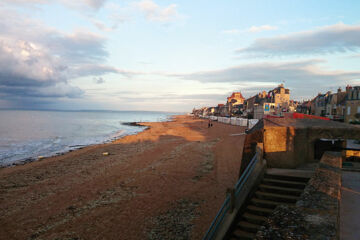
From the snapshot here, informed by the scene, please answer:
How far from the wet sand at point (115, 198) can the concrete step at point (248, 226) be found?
2.45 meters

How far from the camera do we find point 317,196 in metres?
5.32

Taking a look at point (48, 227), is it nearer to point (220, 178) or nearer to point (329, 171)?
point (220, 178)

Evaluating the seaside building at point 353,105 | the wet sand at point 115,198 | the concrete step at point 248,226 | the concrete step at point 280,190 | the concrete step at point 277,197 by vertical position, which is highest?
the seaside building at point 353,105

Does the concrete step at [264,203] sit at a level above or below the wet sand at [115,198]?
above

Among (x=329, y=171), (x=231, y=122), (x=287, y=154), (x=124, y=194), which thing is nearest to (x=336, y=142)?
(x=287, y=154)

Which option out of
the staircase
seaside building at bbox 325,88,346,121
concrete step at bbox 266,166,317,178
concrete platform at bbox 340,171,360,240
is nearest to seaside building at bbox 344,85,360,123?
seaside building at bbox 325,88,346,121

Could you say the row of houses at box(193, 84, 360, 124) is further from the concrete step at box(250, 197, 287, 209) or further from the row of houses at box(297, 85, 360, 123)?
the concrete step at box(250, 197, 287, 209)

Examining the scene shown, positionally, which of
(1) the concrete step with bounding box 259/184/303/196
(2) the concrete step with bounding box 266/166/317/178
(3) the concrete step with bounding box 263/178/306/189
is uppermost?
(2) the concrete step with bounding box 266/166/317/178

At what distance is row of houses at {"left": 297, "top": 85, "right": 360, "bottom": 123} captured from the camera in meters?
39.2

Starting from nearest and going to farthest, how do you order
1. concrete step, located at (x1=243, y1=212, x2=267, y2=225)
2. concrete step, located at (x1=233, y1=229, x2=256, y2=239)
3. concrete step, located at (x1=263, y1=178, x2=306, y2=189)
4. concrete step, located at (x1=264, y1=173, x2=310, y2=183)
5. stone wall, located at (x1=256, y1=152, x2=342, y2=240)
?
stone wall, located at (x1=256, y1=152, x2=342, y2=240) < concrete step, located at (x1=233, y1=229, x2=256, y2=239) < concrete step, located at (x1=243, y1=212, x2=267, y2=225) < concrete step, located at (x1=263, y1=178, x2=306, y2=189) < concrete step, located at (x1=264, y1=173, x2=310, y2=183)

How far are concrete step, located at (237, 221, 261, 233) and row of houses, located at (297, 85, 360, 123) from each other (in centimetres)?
3469

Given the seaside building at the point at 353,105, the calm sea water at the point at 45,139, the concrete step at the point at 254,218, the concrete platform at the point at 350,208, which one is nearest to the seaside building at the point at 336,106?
the seaside building at the point at 353,105

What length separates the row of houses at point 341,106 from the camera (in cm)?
3919

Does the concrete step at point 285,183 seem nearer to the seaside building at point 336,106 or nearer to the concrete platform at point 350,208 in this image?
the concrete platform at point 350,208
